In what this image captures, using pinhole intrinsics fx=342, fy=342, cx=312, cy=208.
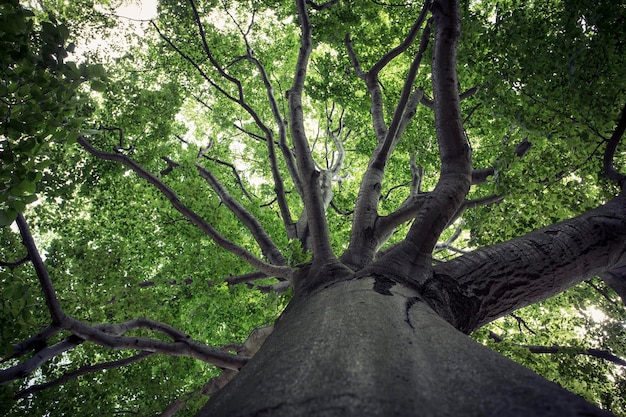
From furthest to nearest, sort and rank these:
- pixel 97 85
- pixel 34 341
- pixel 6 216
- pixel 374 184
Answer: pixel 374 184, pixel 34 341, pixel 97 85, pixel 6 216

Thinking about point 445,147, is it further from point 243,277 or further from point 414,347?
point 243,277

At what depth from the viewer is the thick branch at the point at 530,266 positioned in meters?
2.48

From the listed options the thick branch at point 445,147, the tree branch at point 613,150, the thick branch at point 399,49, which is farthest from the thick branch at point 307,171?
the tree branch at point 613,150

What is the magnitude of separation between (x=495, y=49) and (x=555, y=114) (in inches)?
52.3

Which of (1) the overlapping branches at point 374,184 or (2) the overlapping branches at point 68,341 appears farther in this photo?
(1) the overlapping branches at point 374,184

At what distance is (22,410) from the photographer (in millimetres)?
4391

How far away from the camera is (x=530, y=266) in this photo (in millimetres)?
2547

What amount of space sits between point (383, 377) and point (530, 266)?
2033 mm

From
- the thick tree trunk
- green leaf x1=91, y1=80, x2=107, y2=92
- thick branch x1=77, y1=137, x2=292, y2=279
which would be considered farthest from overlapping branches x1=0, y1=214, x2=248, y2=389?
the thick tree trunk

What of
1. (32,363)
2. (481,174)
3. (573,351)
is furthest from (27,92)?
(573,351)

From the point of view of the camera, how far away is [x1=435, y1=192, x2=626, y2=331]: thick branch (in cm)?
248

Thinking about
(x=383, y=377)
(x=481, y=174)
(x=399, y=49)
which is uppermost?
(x=399, y=49)

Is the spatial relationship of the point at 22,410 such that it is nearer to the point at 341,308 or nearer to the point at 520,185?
the point at 341,308

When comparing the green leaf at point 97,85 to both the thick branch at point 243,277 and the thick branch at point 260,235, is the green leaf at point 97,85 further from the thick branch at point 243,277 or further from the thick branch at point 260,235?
the thick branch at point 243,277
